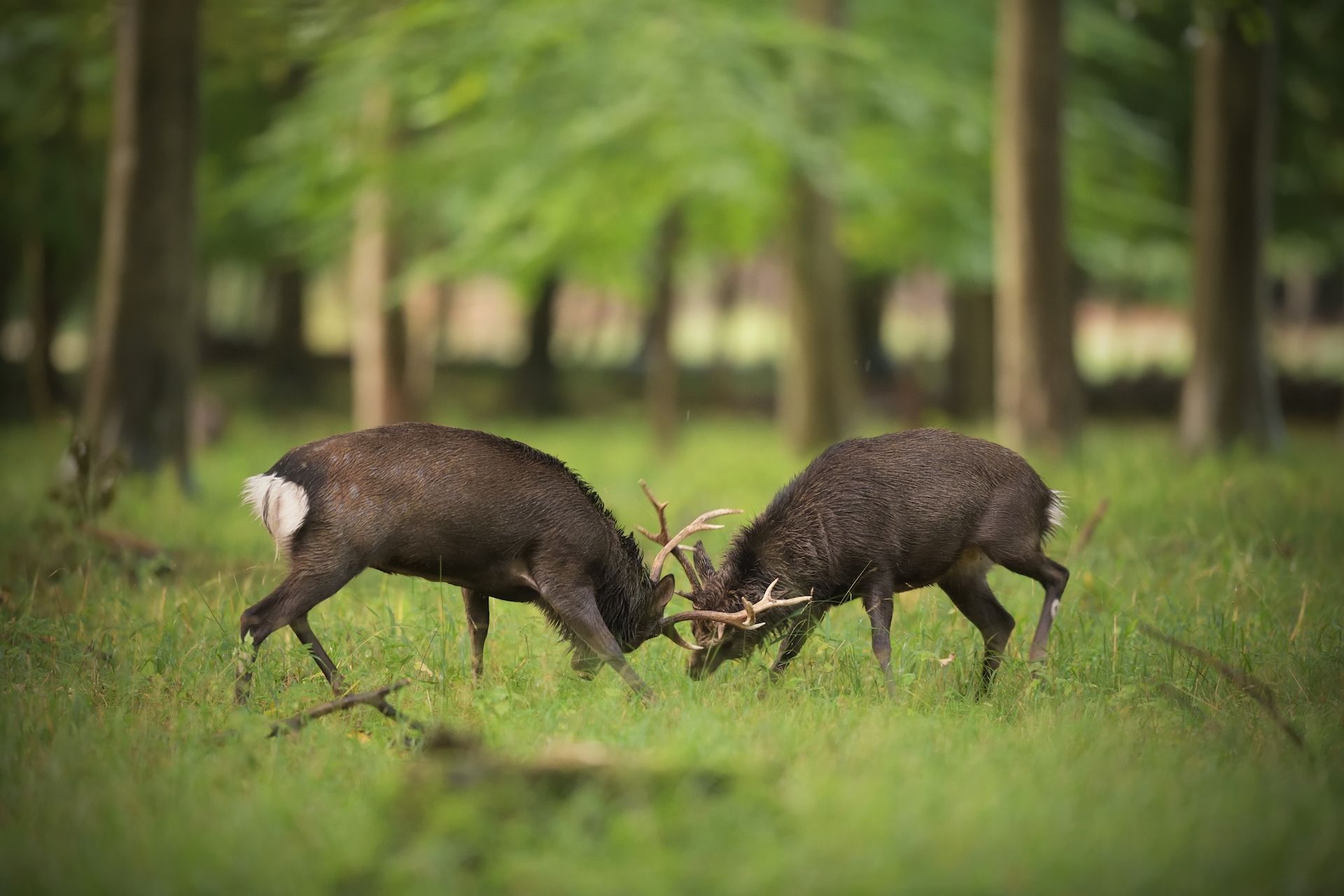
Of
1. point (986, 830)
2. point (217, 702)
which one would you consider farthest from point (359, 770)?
point (986, 830)

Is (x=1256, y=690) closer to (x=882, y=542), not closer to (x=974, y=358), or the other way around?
(x=882, y=542)

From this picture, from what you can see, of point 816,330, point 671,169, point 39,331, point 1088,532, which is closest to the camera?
point 1088,532

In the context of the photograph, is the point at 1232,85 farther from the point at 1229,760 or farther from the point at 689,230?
the point at 1229,760

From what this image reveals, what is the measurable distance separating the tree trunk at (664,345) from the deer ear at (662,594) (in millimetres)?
10795

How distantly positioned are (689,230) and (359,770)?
49.0 ft

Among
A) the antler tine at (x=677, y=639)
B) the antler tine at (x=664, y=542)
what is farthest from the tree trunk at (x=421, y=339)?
the antler tine at (x=677, y=639)

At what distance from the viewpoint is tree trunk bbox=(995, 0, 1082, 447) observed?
13.7 metres

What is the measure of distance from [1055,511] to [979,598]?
0.54 meters

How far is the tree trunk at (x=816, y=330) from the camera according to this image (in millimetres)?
16719

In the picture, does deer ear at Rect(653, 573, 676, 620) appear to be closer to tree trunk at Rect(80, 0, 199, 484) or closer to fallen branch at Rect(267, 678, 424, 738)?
fallen branch at Rect(267, 678, 424, 738)

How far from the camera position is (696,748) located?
16.1ft

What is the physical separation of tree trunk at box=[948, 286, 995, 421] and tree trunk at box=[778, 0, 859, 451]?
5661 millimetres

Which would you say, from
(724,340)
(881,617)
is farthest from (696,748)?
(724,340)

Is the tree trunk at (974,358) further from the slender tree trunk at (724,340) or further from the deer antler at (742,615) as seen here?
the deer antler at (742,615)
